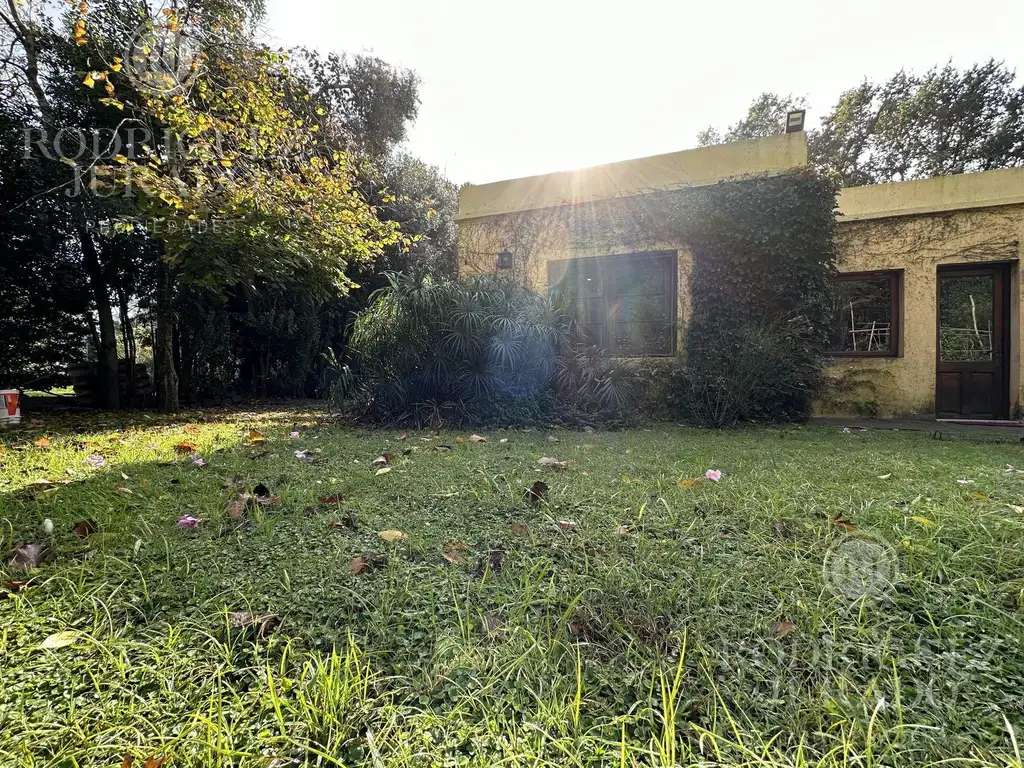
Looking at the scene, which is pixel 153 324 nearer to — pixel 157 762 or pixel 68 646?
pixel 68 646

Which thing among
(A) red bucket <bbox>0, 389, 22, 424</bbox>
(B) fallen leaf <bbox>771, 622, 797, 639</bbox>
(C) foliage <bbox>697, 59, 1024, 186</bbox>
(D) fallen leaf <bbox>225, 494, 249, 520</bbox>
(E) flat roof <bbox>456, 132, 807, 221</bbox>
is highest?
(C) foliage <bbox>697, 59, 1024, 186</bbox>

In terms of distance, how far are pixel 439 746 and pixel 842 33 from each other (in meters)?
7.76

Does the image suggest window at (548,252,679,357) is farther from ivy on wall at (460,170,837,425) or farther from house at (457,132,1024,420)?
ivy on wall at (460,170,837,425)

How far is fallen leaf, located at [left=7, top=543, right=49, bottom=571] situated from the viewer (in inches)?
46.6

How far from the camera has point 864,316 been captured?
20.0 feet

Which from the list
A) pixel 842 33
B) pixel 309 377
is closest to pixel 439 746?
pixel 842 33

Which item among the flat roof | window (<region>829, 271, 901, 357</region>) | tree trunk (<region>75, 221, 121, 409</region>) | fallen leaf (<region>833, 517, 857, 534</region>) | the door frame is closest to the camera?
fallen leaf (<region>833, 517, 857, 534</region>)

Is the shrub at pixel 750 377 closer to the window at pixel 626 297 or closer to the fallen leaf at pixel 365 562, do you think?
the window at pixel 626 297

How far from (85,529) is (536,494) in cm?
149

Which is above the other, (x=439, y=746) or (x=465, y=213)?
(x=465, y=213)

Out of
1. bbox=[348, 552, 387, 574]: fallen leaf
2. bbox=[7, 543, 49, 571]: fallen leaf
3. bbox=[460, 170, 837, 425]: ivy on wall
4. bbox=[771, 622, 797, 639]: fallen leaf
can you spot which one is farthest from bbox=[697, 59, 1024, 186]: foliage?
bbox=[7, 543, 49, 571]: fallen leaf

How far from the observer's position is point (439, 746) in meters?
0.66

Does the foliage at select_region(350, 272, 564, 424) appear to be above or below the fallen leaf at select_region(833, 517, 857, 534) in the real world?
above

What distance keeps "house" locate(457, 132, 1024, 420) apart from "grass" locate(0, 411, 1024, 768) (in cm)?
479
